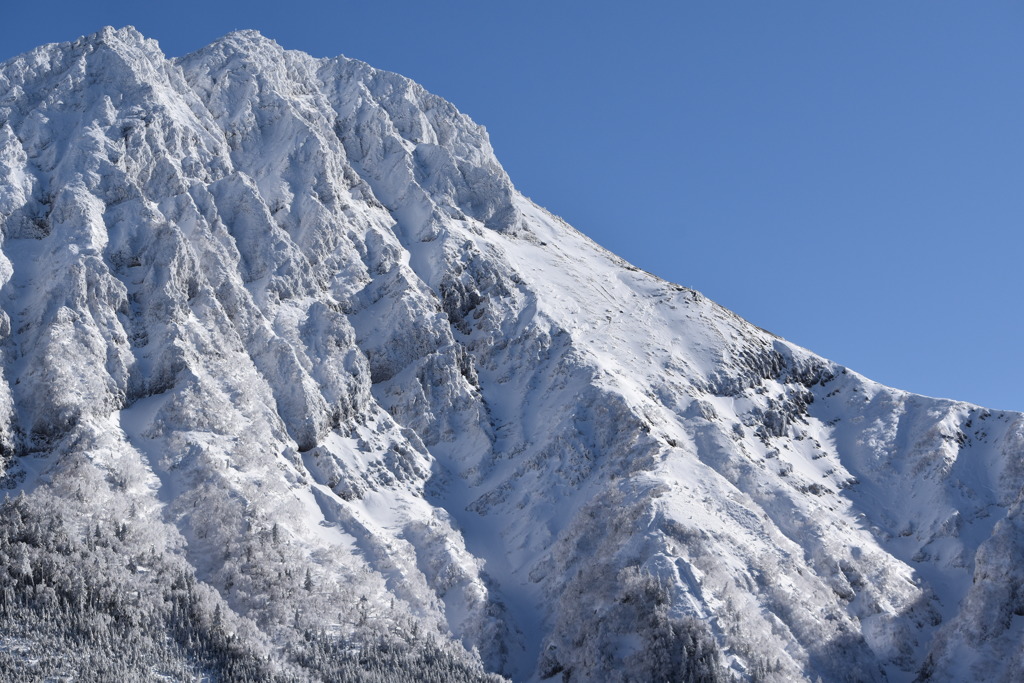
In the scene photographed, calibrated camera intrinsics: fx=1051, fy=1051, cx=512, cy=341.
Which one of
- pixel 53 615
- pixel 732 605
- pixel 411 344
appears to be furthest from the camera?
pixel 411 344

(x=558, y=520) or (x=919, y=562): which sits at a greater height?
(x=919, y=562)

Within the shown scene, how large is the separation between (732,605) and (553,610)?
22.1 metres

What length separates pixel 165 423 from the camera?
5207 inches

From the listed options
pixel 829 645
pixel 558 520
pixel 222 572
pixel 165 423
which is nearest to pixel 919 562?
pixel 829 645

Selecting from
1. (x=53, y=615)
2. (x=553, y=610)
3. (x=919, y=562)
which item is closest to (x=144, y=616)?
(x=53, y=615)

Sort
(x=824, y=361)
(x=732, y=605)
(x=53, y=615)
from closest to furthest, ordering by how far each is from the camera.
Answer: (x=53, y=615) < (x=732, y=605) < (x=824, y=361)

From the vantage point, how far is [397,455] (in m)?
149

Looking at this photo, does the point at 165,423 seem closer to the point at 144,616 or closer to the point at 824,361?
the point at 144,616

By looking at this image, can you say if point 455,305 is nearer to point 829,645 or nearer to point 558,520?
point 558,520

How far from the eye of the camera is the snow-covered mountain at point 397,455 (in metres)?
117

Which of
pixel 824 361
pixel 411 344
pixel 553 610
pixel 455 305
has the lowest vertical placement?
pixel 553 610

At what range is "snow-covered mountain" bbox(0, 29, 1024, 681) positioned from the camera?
11675 cm

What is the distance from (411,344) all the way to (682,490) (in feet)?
162

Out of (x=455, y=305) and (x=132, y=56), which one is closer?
(x=455, y=305)
